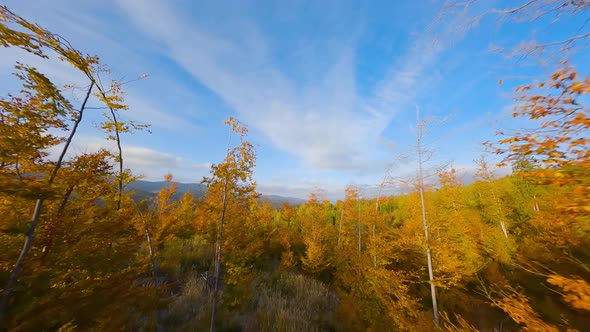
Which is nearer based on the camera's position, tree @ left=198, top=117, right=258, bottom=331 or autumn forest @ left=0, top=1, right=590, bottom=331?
autumn forest @ left=0, top=1, right=590, bottom=331

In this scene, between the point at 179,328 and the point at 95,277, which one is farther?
the point at 179,328

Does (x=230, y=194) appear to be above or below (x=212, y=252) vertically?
above

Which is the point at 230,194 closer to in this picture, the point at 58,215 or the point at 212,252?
the point at 58,215

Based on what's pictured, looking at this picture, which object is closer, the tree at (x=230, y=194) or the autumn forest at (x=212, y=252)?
the autumn forest at (x=212, y=252)

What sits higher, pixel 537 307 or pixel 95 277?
pixel 95 277

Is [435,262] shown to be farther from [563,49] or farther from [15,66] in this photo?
[15,66]

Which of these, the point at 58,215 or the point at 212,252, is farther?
the point at 212,252

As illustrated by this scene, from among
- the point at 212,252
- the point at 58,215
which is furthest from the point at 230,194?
the point at 212,252

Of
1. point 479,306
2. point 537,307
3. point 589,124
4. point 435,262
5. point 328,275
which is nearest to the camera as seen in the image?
point 589,124

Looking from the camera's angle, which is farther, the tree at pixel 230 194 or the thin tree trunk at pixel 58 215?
the tree at pixel 230 194

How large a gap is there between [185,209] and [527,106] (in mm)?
19665

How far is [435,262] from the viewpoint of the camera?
9688 millimetres

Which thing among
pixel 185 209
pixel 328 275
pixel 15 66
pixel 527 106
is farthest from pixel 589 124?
pixel 185 209

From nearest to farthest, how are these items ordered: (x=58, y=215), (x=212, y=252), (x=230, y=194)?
1. (x=58, y=215)
2. (x=230, y=194)
3. (x=212, y=252)
